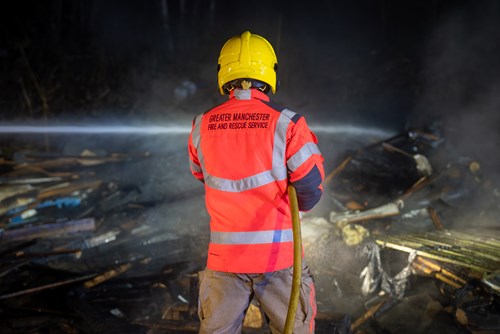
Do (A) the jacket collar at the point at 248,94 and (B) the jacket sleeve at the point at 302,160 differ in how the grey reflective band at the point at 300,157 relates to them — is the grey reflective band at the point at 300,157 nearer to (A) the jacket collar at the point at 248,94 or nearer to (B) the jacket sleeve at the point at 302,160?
(B) the jacket sleeve at the point at 302,160

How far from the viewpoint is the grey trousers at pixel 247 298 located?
1.93 meters

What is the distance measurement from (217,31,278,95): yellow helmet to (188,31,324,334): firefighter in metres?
0.16

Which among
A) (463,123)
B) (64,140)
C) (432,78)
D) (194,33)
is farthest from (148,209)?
(194,33)

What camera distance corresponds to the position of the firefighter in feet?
6.11

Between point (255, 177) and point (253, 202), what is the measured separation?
0.15 m

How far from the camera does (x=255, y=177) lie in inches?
73.6

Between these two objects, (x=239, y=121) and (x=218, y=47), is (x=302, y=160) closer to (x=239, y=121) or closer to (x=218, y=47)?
(x=239, y=121)

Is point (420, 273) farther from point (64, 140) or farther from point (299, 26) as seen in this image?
point (299, 26)

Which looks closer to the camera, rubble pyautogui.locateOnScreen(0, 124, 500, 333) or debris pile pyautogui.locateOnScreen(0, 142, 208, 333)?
rubble pyautogui.locateOnScreen(0, 124, 500, 333)

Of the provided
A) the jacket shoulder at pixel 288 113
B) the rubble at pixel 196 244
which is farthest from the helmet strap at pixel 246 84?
the rubble at pixel 196 244

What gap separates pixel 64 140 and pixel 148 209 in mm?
4324

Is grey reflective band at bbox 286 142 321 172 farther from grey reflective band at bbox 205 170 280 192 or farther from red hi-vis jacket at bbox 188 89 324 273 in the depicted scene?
grey reflective band at bbox 205 170 280 192

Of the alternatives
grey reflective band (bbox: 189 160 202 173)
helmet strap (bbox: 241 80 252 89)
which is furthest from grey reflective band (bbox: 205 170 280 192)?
helmet strap (bbox: 241 80 252 89)

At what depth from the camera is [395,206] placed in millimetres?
5398
